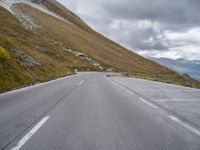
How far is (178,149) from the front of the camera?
5371 millimetres

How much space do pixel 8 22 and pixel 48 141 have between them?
83.6 metres

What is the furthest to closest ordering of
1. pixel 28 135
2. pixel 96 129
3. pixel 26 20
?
1. pixel 26 20
2. pixel 96 129
3. pixel 28 135

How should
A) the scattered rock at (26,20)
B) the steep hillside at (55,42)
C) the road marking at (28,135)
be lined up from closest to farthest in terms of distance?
the road marking at (28,135)
the steep hillside at (55,42)
the scattered rock at (26,20)

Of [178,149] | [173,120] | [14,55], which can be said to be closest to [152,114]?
[173,120]

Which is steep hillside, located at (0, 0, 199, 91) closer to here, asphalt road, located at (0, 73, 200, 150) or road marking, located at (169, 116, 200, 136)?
asphalt road, located at (0, 73, 200, 150)

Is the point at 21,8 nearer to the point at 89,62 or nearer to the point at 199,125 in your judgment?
the point at 89,62

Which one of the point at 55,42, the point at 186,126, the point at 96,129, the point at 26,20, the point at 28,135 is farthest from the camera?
the point at 26,20

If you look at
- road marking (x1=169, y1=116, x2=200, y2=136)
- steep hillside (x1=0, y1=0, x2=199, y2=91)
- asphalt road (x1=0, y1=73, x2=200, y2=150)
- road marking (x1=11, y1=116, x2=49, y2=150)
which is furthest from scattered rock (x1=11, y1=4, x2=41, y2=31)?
road marking (x1=169, y1=116, x2=200, y2=136)

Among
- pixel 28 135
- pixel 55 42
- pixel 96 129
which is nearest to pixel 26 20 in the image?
pixel 55 42

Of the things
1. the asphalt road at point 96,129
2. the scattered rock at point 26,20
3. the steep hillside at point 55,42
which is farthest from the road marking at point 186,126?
the scattered rock at point 26,20

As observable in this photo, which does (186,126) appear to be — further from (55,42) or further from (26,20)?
(26,20)

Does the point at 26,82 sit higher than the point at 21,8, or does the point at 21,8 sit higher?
the point at 21,8

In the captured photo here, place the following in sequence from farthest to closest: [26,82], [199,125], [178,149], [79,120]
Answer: [26,82]
[79,120]
[199,125]
[178,149]

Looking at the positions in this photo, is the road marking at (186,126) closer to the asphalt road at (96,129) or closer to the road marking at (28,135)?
the asphalt road at (96,129)
